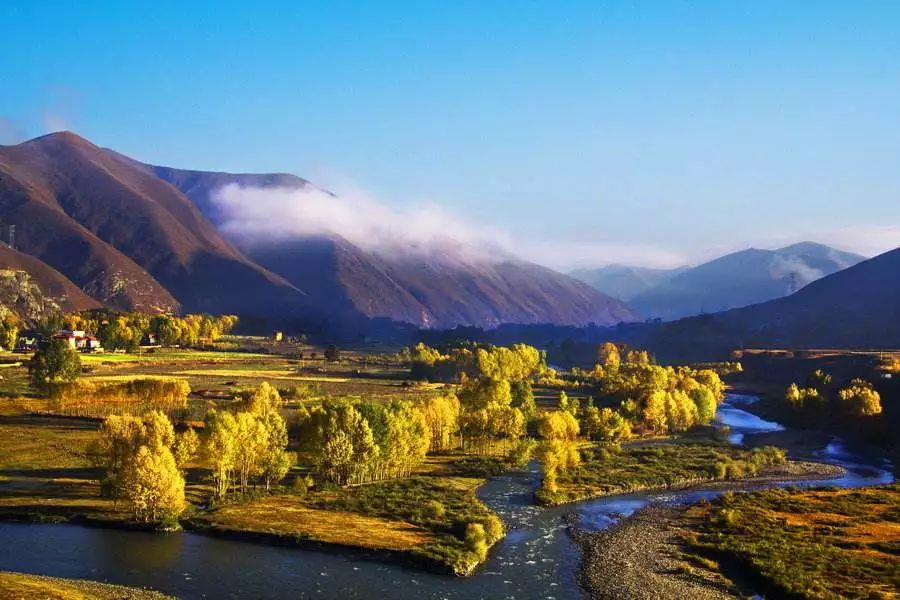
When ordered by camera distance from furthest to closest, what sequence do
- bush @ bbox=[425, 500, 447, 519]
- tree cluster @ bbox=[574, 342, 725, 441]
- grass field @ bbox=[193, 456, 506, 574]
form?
tree cluster @ bbox=[574, 342, 725, 441] → bush @ bbox=[425, 500, 447, 519] → grass field @ bbox=[193, 456, 506, 574]

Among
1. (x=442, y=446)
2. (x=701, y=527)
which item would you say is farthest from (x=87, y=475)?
(x=701, y=527)

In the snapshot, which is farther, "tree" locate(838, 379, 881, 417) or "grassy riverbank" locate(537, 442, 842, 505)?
"tree" locate(838, 379, 881, 417)

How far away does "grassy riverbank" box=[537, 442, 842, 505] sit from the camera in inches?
3828

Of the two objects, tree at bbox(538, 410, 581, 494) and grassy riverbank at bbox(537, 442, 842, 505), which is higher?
tree at bbox(538, 410, 581, 494)

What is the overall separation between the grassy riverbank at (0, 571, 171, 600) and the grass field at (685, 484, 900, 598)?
47.5m

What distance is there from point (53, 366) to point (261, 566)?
98.8m

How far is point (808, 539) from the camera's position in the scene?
239 feet

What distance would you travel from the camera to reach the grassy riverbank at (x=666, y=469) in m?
97.2

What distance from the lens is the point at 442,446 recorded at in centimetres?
11931

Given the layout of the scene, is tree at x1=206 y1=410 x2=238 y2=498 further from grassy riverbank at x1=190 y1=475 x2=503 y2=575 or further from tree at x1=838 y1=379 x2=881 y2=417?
tree at x1=838 y1=379 x2=881 y2=417

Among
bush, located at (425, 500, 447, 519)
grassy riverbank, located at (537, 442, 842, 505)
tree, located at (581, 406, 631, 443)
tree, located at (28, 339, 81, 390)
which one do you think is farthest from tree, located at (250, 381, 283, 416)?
tree, located at (581, 406, 631, 443)

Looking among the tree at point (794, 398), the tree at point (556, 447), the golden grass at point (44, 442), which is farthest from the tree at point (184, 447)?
the tree at point (794, 398)

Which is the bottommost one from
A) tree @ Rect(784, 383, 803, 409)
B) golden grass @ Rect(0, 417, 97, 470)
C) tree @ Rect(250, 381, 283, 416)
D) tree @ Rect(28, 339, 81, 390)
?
golden grass @ Rect(0, 417, 97, 470)

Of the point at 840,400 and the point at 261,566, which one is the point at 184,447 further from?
the point at 840,400
